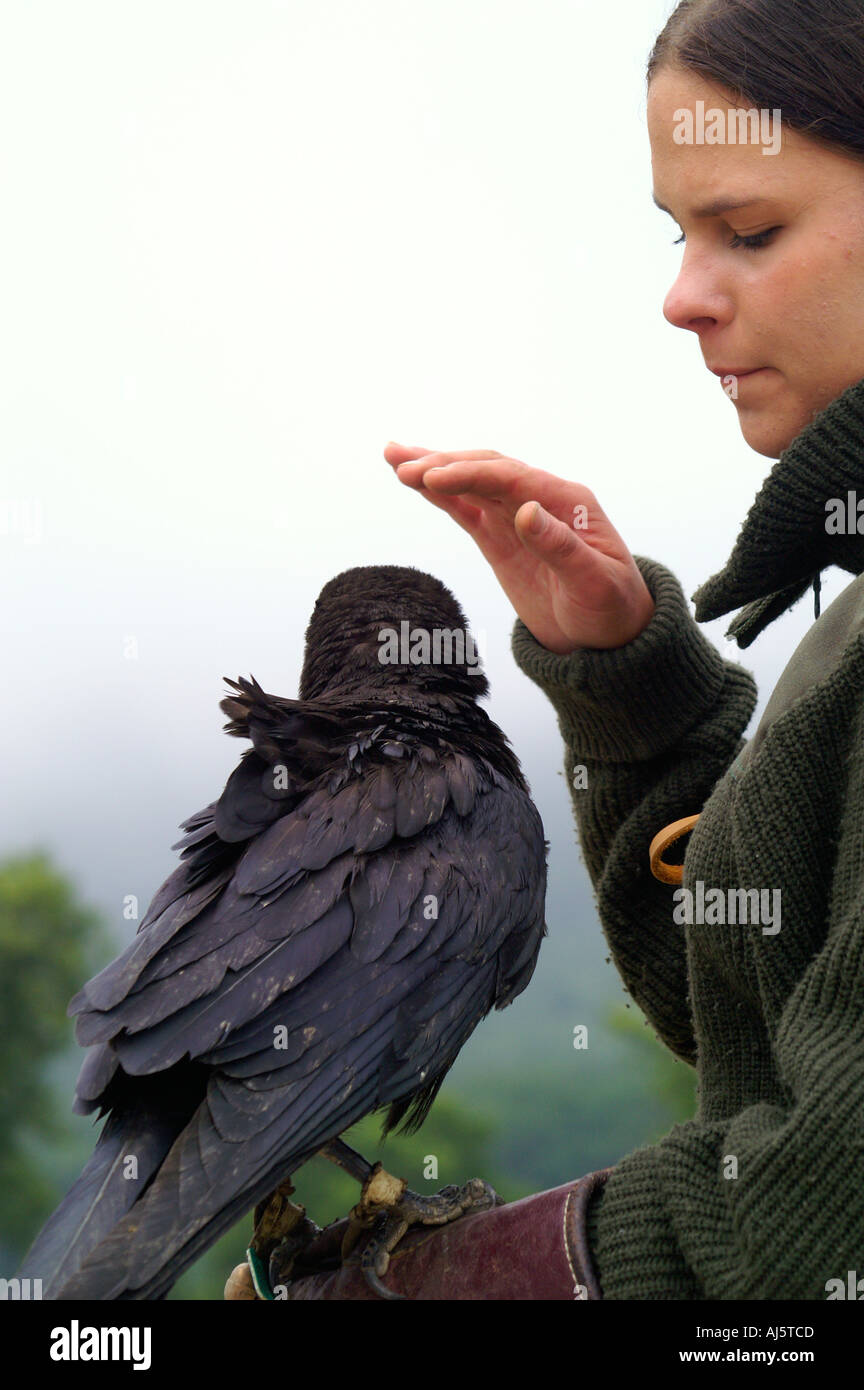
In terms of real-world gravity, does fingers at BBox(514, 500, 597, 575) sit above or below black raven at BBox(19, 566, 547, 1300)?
above

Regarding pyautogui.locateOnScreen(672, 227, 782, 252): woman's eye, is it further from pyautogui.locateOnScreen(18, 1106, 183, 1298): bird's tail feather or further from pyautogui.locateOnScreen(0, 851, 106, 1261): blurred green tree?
pyautogui.locateOnScreen(0, 851, 106, 1261): blurred green tree

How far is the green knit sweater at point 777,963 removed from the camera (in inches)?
51.6

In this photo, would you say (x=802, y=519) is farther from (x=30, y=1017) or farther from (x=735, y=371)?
(x=30, y=1017)

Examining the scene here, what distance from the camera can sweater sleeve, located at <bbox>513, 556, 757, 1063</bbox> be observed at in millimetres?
2236

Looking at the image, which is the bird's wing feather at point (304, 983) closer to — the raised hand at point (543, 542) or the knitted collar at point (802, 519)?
the raised hand at point (543, 542)

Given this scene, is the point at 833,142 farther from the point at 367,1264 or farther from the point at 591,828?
the point at 367,1264

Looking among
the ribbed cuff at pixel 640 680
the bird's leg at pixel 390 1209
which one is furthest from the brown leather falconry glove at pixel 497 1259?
the ribbed cuff at pixel 640 680

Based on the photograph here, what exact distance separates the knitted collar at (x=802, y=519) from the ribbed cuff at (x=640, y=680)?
188mm

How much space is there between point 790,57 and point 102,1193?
190cm

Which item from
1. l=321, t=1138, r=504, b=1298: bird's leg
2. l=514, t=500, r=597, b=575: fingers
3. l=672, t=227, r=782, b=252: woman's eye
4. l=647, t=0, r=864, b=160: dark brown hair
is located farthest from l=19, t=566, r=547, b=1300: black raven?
l=647, t=0, r=864, b=160: dark brown hair

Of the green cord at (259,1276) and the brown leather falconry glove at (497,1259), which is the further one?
the green cord at (259,1276)

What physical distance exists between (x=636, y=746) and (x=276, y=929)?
30.5 inches

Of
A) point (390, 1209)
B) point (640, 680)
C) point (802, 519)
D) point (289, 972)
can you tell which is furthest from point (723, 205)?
point (390, 1209)
